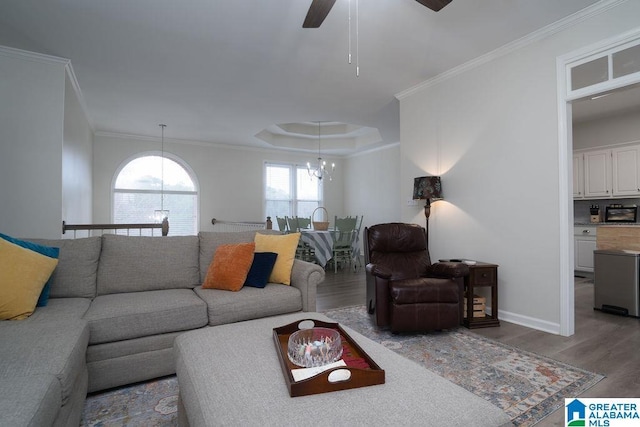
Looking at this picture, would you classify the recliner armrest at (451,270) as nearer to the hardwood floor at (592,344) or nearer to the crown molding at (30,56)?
the hardwood floor at (592,344)

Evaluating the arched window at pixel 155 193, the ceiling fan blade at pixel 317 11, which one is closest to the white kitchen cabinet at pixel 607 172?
the ceiling fan blade at pixel 317 11

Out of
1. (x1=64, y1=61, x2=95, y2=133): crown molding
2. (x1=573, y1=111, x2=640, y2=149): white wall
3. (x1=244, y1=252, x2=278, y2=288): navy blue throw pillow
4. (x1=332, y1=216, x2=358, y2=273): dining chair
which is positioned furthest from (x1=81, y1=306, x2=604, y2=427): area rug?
(x1=573, y1=111, x2=640, y2=149): white wall

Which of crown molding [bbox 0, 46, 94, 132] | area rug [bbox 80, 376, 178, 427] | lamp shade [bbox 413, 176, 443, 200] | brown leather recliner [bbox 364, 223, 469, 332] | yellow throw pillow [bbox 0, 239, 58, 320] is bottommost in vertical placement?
area rug [bbox 80, 376, 178, 427]

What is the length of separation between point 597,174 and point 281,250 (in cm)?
622

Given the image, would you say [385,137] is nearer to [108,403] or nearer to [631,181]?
[631,181]

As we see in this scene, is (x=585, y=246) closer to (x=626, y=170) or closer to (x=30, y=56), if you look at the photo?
(x=626, y=170)

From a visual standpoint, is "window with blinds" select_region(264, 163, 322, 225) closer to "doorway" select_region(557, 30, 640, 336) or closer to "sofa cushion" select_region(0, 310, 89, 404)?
"doorway" select_region(557, 30, 640, 336)

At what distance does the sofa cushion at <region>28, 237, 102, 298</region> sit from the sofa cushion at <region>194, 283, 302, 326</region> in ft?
2.57

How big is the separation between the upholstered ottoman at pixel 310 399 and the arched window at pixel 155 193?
6.55m

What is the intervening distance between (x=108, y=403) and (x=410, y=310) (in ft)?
7.44

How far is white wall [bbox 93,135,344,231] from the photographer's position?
21.8 ft

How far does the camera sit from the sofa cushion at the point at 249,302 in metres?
2.34

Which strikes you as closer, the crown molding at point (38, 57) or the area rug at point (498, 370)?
the area rug at point (498, 370)

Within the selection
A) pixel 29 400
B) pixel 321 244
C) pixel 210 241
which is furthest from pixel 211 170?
pixel 29 400
